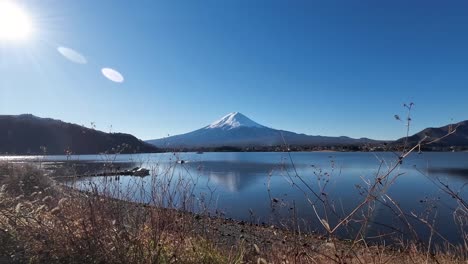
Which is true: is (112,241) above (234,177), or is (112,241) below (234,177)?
above

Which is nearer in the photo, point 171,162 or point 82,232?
point 82,232

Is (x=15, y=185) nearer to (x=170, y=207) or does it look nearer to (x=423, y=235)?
(x=170, y=207)

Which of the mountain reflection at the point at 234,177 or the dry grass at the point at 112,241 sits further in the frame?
the mountain reflection at the point at 234,177

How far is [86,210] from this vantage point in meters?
5.13

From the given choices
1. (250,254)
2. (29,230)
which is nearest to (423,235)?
(250,254)

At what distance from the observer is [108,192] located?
5777mm

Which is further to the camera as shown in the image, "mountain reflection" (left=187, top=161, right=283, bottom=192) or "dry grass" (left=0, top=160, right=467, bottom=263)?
"mountain reflection" (left=187, top=161, right=283, bottom=192)

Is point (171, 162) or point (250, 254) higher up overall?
point (171, 162)

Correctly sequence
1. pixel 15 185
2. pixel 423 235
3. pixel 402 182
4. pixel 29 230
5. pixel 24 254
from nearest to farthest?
pixel 24 254, pixel 29 230, pixel 15 185, pixel 423 235, pixel 402 182

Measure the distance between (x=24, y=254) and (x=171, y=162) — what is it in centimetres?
269

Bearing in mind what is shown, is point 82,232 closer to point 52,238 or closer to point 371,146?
point 52,238

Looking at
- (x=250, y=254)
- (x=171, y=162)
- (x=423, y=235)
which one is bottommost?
(x=423, y=235)

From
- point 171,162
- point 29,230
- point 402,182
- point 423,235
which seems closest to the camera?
point 29,230

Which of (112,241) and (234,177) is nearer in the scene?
(112,241)
